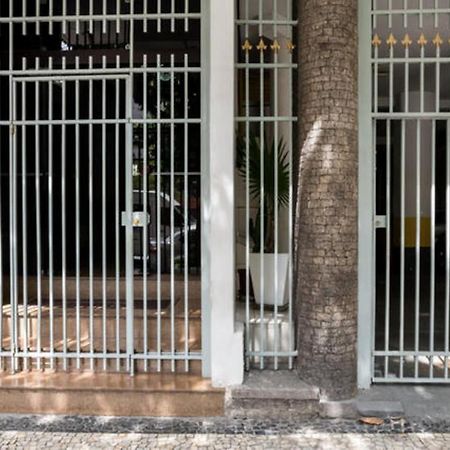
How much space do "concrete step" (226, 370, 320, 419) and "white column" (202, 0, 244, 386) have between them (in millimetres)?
136

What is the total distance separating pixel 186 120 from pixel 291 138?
2.90 ft

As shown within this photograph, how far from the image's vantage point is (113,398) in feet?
14.0

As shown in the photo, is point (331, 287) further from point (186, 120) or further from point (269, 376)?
point (186, 120)

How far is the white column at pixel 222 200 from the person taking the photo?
14.1 feet

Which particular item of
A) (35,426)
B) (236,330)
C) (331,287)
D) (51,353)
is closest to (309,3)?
(331,287)

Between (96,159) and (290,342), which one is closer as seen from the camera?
(290,342)

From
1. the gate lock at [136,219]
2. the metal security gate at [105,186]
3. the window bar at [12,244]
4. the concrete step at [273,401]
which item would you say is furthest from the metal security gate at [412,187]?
the window bar at [12,244]

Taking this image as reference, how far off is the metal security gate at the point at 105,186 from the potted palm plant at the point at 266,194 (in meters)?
0.55

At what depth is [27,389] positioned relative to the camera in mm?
4316

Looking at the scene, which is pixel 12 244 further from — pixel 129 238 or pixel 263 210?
pixel 263 210

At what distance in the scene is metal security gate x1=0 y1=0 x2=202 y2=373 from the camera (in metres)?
4.60

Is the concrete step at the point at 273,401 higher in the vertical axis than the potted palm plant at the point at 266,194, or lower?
lower

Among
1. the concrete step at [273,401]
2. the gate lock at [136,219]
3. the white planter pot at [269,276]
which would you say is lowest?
the concrete step at [273,401]

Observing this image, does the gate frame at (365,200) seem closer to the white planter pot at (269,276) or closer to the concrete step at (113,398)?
the white planter pot at (269,276)
